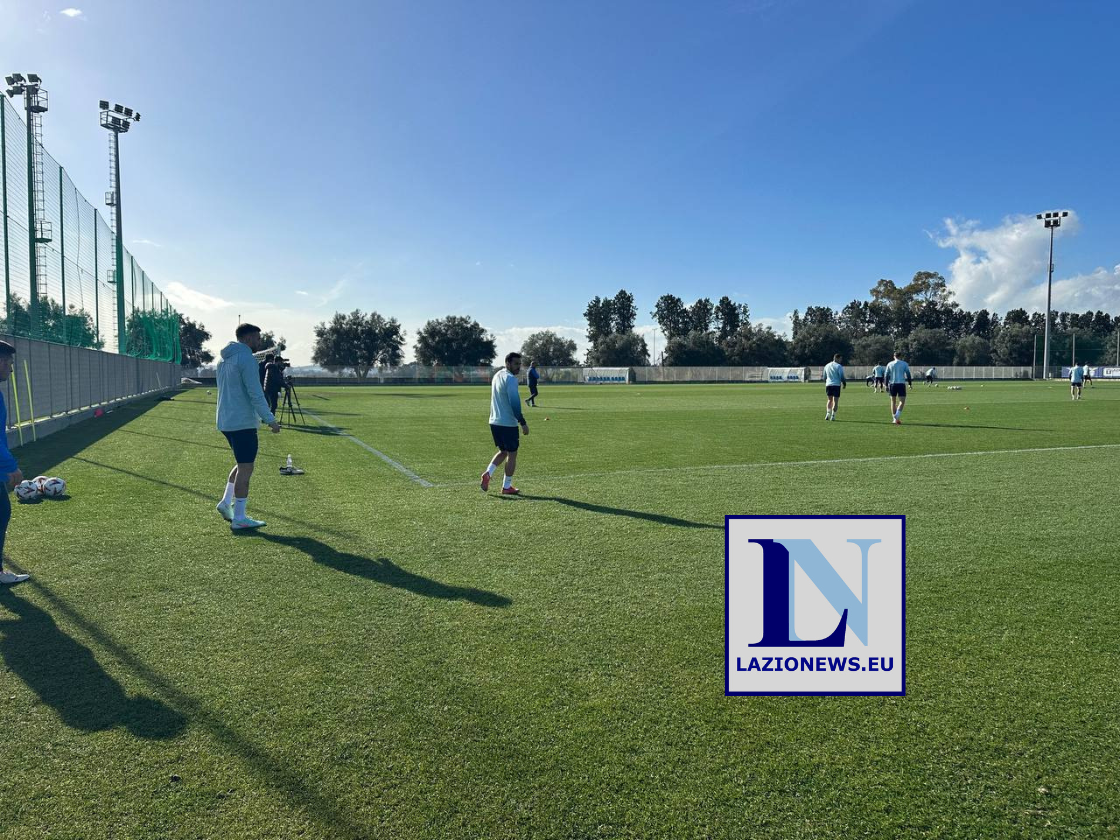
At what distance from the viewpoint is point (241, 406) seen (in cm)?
704

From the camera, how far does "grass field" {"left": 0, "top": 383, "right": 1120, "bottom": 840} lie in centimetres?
266

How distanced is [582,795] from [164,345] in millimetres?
46026

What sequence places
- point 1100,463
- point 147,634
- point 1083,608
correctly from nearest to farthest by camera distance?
point 147,634 → point 1083,608 → point 1100,463

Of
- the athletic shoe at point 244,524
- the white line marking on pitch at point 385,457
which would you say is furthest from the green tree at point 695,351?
the athletic shoe at point 244,524

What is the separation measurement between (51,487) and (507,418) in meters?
5.54

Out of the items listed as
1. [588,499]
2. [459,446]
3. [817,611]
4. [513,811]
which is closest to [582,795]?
[513,811]

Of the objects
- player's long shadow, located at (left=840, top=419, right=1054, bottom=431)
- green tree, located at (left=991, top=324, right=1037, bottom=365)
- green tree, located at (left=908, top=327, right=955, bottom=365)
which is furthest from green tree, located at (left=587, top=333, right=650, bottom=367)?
player's long shadow, located at (left=840, top=419, right=1054, bottom=431)

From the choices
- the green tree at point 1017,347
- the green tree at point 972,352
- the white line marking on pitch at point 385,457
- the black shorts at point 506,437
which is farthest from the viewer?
the green tree at point 1017,347

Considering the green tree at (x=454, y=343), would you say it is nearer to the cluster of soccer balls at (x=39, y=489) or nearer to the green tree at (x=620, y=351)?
the green tree at (x=620, y=351)

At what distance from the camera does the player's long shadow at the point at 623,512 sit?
287 inches

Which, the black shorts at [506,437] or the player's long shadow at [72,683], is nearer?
the player's long shadow at [72,683]

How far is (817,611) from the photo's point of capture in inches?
154

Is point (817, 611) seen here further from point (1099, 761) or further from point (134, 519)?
point (134, 519)

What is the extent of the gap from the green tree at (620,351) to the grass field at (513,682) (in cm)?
9628
